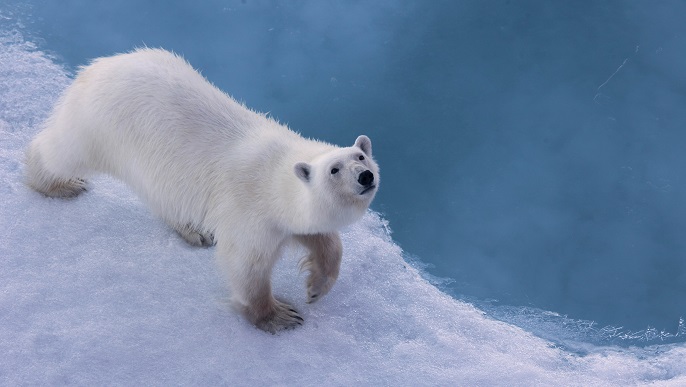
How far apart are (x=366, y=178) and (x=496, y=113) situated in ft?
7.73

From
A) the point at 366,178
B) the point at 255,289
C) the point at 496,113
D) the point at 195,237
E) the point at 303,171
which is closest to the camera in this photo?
the point at 366,178

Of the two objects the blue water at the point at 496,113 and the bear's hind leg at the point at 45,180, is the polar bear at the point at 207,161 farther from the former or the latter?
the blue water at the point at 496,113

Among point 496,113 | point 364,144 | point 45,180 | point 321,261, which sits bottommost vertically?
point 45,180

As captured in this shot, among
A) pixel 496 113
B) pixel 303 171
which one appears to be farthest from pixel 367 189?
pixel 496 113

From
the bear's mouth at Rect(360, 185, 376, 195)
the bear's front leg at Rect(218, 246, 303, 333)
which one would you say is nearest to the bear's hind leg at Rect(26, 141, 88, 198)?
the bear's front leg at Rect(218, 246, 303, 333)

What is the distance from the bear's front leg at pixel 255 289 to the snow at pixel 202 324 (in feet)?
0.17

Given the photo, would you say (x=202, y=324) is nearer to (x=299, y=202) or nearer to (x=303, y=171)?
(x=299, y=202)

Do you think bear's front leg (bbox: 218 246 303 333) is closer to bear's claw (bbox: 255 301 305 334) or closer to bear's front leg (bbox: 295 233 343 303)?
bear's claw (bbox: 255 301 305 334)

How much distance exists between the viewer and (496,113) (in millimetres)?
4953

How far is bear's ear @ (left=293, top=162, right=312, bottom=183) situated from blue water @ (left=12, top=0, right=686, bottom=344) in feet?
4.39

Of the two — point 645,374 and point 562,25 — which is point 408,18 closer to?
point 562,25

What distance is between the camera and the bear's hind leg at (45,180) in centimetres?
376

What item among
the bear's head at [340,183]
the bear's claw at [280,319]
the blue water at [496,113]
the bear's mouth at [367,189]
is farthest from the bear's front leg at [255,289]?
the blue water at [496,113]

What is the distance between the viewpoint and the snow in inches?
122
